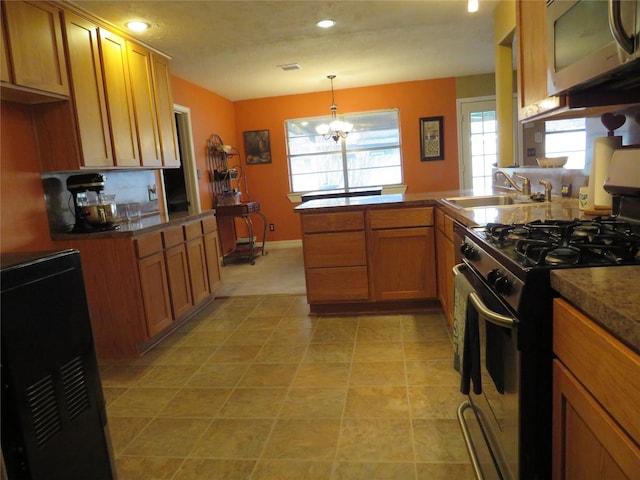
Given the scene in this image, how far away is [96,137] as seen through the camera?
108 inches

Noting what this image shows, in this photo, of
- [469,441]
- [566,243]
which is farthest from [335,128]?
[566,243]

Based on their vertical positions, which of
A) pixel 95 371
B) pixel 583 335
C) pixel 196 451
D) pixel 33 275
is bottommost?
pixel 196 451

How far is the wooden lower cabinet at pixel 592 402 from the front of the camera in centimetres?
64

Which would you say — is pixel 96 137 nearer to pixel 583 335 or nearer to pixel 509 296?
pixel 509 296

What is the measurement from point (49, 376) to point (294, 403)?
3.69 feet

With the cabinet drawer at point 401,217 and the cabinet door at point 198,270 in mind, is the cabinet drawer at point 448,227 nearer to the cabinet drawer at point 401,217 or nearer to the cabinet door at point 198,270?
the cabinet drawer at point 401,217

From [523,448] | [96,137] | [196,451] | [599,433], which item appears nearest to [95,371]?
[196,451]

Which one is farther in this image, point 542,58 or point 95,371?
point 542,58

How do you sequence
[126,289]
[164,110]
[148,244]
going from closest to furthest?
[126,289]
[148,244]
[164,110]

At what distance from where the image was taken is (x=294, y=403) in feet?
6.63

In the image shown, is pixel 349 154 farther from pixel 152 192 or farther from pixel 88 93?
pixel 88 93

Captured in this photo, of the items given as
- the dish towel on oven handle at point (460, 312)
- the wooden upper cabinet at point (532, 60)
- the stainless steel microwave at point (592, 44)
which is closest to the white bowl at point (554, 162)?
the wooden upper cabinet at point (532, 60)

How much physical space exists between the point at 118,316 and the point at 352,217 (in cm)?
172

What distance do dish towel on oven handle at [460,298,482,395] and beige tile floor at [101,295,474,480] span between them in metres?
0.39
